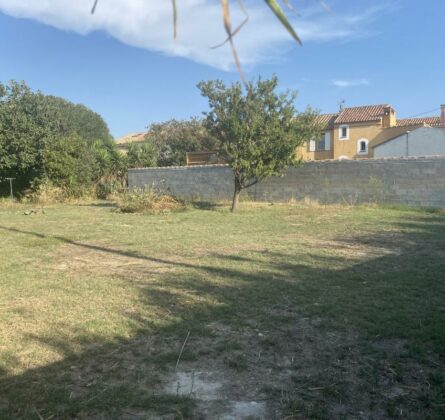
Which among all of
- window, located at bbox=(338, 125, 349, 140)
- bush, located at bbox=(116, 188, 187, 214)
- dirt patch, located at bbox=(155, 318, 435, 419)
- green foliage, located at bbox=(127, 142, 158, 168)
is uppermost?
window, located at bbox=(338, 125, 349, 140)

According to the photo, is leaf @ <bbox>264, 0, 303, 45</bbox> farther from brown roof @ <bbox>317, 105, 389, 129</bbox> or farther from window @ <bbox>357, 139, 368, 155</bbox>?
window @ <bbox>357, 139, 368, 155</bbox>

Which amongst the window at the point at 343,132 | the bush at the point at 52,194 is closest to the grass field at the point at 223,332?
the bush at the point at 52,194

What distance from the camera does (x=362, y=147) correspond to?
142 feet

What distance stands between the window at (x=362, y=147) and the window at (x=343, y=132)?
1.33 meters

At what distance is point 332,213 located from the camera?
14.7 m

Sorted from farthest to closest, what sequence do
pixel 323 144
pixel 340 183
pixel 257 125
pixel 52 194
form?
pixel 323 144, pixel 52 194, pixel 340 183, pixel 257 125

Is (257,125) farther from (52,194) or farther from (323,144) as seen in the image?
(323,144)

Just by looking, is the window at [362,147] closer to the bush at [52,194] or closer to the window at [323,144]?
the window at [323,144]

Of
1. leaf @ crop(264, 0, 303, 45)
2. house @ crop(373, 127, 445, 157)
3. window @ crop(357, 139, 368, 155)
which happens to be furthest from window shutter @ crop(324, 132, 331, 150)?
leaf @ crop(264, 0, 303, 45)

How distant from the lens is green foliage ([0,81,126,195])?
21.8 meters

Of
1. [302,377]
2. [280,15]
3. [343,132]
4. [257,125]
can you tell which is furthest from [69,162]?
[343,132]

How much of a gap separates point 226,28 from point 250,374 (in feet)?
8.41

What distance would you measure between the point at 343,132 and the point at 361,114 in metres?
2.33

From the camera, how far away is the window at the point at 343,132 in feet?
143
